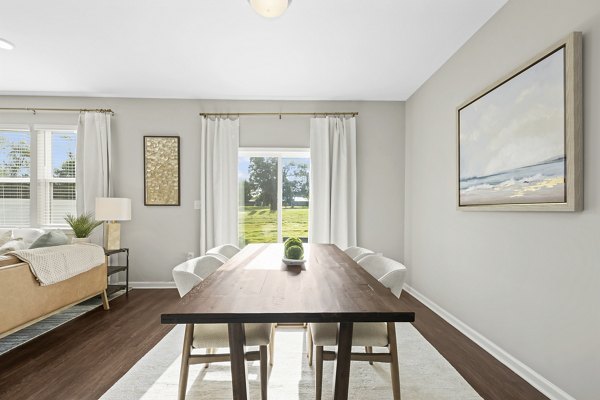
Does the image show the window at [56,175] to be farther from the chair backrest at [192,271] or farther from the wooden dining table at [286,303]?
the wooden dining table at [286,303]

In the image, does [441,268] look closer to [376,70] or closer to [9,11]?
[376,70]

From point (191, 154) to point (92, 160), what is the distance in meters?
1.29

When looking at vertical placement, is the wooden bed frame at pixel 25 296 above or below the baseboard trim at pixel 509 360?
above

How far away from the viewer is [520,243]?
2182mm

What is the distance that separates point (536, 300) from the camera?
2.04 m

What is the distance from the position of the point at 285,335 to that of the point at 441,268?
181 cm

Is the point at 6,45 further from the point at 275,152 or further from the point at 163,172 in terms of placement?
the point at 275,152

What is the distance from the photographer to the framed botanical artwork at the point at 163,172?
441cm

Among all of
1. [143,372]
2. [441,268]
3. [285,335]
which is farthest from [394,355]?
[441,268]

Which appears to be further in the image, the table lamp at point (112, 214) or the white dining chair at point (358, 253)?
the table lamp at point (112, 214)

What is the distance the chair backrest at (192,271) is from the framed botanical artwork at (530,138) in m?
2.07

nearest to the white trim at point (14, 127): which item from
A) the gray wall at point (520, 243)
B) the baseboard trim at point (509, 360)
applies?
the gray wall at point (520, 243)

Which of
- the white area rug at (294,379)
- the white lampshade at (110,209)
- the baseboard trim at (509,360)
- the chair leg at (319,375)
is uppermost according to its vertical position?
the white lampshade at (110,209)

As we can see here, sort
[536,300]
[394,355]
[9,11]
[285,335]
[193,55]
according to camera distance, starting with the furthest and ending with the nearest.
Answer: [193,55] → [285,335] → [9,11] → [536,300] → [394,355]
